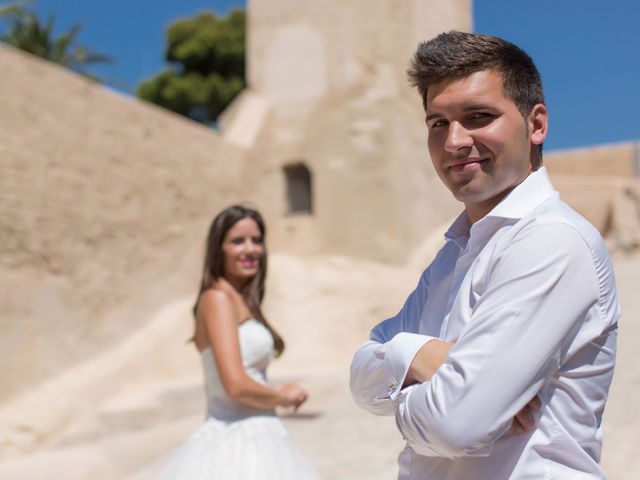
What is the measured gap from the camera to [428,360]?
1.23 metres

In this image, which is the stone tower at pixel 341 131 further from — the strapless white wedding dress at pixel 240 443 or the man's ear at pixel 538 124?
the man's ear at pixel 538 124

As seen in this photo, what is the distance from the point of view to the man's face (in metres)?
1.26

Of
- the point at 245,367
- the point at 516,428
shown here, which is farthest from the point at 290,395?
the point at 516,428

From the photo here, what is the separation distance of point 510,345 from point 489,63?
1.77 ft

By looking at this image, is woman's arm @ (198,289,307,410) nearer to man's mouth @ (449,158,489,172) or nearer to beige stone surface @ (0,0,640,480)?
man's mouth @ (449,158,489,172)

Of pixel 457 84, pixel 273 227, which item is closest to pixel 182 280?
pixel 273 227

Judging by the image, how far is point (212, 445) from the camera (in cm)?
275

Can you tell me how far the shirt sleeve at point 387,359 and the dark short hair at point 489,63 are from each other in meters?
0.49

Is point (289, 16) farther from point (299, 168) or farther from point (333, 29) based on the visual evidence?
point (299, 168)

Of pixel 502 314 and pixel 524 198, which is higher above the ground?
pixel 524 198

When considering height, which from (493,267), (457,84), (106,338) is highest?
(457,84)

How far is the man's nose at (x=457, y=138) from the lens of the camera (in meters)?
1.27

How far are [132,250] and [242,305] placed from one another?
19.2ft

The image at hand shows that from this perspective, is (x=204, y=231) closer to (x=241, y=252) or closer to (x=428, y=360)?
(x=241, y=252)
